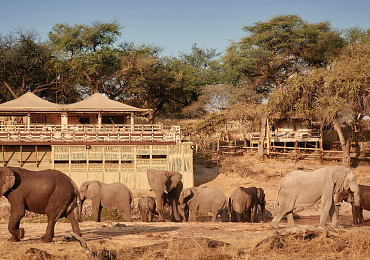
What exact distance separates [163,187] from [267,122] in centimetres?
2084

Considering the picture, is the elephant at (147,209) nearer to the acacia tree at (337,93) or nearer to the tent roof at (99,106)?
the tent roof at (99,106)

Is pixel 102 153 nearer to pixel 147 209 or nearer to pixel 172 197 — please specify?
pixel 172 197

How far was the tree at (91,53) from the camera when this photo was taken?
5016cm

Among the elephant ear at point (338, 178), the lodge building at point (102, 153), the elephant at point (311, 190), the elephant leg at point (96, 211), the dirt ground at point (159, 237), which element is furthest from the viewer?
the lodge building at point (102, 153)

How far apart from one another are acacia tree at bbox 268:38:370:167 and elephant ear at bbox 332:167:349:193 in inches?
738

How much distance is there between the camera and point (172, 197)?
75.3 ft

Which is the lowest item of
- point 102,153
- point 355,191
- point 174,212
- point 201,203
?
point 174,212

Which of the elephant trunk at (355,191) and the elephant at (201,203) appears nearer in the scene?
the elephant trunk at (355,191)

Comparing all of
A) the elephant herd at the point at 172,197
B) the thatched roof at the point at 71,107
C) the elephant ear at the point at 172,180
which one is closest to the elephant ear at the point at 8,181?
the elephant herd at the point at 172,197

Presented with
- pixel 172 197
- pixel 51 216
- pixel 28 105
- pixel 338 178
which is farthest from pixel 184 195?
pixel 28 105

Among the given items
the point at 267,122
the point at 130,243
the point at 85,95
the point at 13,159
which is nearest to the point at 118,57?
the point at 85,95

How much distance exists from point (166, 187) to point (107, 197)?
2822 millimetres

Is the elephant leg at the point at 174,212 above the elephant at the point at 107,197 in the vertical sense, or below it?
below

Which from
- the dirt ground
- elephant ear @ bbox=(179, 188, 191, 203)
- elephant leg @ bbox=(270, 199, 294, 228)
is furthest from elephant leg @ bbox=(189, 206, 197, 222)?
elephant leg @ bbox=(270, 199, 294, 228)
